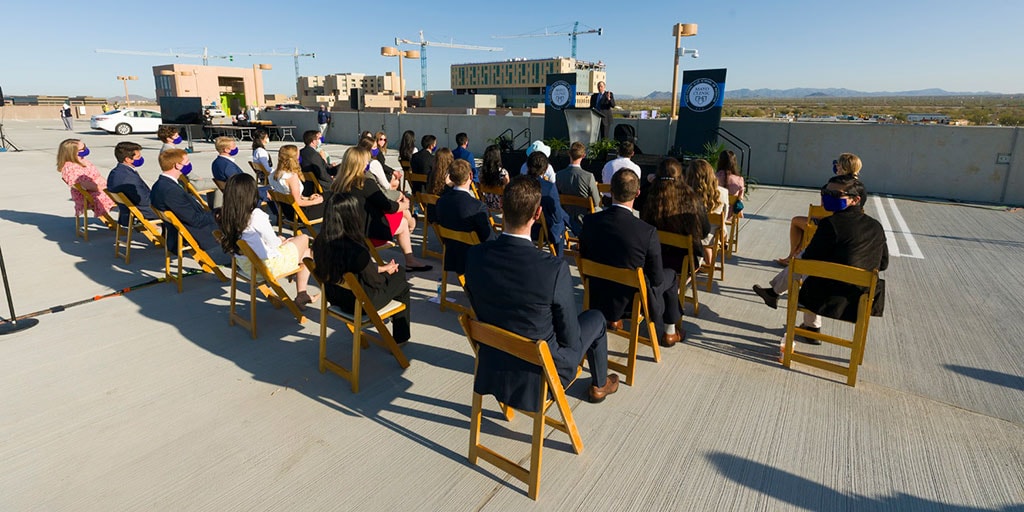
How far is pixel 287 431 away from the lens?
288 centimetres

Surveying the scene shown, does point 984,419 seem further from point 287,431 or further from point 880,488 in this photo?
point 287,431

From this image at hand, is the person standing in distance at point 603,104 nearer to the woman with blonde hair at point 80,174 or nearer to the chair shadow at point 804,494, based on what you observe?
the woman with blonde hair at point 80,174

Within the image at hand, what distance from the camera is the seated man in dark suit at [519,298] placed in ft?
7.55

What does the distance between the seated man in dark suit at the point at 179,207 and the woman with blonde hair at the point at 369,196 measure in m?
1.25

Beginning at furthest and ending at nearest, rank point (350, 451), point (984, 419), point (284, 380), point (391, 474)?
point (284, 380) < point (984, 419) < point (350, 451) < point (391, 474)

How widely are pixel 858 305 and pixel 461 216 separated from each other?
2.89 metres

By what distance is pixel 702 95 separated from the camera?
455 inches

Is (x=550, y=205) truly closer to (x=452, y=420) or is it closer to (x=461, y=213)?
(x=461, y=213)

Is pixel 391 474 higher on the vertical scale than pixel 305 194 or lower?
lower

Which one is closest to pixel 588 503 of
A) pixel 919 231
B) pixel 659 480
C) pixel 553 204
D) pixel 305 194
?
pixel 659 480

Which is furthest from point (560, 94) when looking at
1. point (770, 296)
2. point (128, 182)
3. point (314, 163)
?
point (770, 296)

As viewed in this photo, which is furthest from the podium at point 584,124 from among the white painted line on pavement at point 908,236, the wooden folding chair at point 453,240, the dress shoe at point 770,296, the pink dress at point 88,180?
the pink dress at point 88,180

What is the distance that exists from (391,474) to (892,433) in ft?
9.03

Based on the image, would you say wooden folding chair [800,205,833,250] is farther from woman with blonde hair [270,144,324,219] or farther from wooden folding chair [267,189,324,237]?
woman with blonde hair [270,144,324,219]
